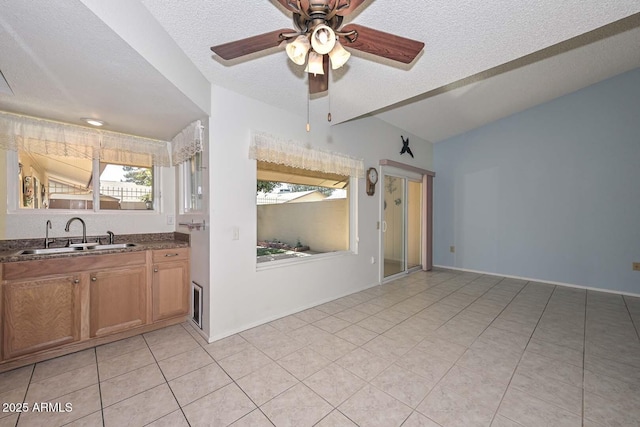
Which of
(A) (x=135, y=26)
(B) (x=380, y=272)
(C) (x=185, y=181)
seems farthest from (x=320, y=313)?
(A) (x=135, y=26)

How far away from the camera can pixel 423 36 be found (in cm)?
179

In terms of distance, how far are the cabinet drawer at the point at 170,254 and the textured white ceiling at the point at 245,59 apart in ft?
4.25

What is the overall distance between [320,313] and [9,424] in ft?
7.71

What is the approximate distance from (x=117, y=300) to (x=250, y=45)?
245 centimetres

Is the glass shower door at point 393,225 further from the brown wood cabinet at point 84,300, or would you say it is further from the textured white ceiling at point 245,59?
the brown wood cabinet at point 84,300

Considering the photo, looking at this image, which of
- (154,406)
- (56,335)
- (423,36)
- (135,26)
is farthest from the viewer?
(56,335)

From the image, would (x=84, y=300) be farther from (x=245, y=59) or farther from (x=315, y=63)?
(x=315, y=63)

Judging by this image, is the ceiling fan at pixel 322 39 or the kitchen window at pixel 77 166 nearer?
the ceiling fan at pixel 322 39

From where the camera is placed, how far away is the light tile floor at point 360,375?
1497 millimetres

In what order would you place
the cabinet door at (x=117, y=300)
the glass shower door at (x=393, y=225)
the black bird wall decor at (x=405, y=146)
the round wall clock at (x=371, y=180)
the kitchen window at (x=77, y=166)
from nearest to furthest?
the cabinet door at (x=117, y=300)
the kitchen window at (x=77, y=166)
the round wall clock at (x=371, y=180)
the glass shower door at (x=393, y=225)
the black bird wall decor at (x=405, y=146)

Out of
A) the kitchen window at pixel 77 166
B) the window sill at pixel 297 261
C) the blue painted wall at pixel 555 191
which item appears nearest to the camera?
the kitchen window at pixel 77 166

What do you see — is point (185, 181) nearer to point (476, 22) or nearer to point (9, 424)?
point (9, 424)

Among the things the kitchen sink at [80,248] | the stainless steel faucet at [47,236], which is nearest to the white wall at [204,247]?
the kitchen sink at [80,248]

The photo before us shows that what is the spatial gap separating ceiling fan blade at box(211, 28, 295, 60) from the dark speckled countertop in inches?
79.3
